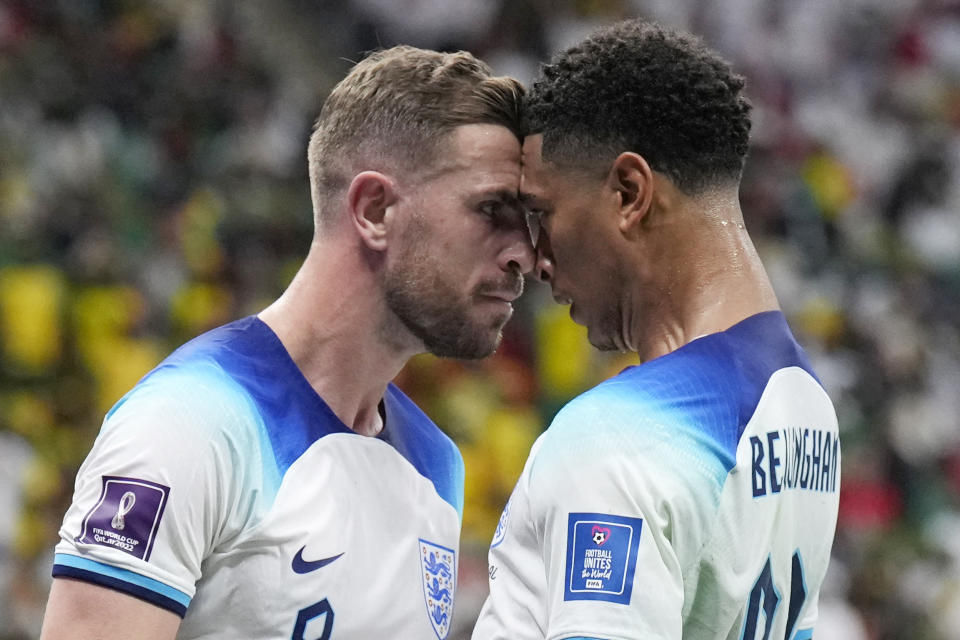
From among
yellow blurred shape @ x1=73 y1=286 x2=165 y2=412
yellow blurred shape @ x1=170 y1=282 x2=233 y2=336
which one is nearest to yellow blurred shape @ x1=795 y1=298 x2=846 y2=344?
yellow blurred shape @ x1=170 y1=282 x2=233 y2=336

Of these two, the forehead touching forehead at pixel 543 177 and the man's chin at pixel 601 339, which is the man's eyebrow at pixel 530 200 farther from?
the man's chin at pixel 601 339

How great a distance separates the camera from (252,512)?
97.7 inches

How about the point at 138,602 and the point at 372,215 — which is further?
the point at 372,215

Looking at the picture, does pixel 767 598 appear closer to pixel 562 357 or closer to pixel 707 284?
pixel 707 284

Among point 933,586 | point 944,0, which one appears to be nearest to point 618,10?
point 944,0

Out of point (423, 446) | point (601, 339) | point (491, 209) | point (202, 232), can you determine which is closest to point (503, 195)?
point (491, 209)

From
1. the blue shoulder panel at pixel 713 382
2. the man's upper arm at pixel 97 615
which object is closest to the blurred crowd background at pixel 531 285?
the man's upper arm at pixel 97 615

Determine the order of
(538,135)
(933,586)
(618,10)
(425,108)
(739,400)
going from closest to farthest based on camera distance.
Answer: (739,400) → (538,135) → (425,108) → (933,586) → (618,10)

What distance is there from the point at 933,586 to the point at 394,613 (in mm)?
5485

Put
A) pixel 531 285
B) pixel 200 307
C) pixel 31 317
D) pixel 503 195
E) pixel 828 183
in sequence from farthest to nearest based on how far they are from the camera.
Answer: pixel 828 183 → pixel 531 285 → pixel 200 307 → pixel 31 317 → pixel 503 195

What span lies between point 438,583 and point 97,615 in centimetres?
86

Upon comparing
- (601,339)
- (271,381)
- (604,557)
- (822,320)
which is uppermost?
(822,320)

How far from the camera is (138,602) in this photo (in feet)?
7.45

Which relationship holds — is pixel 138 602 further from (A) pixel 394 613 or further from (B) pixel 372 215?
(B) pixel 372 215
